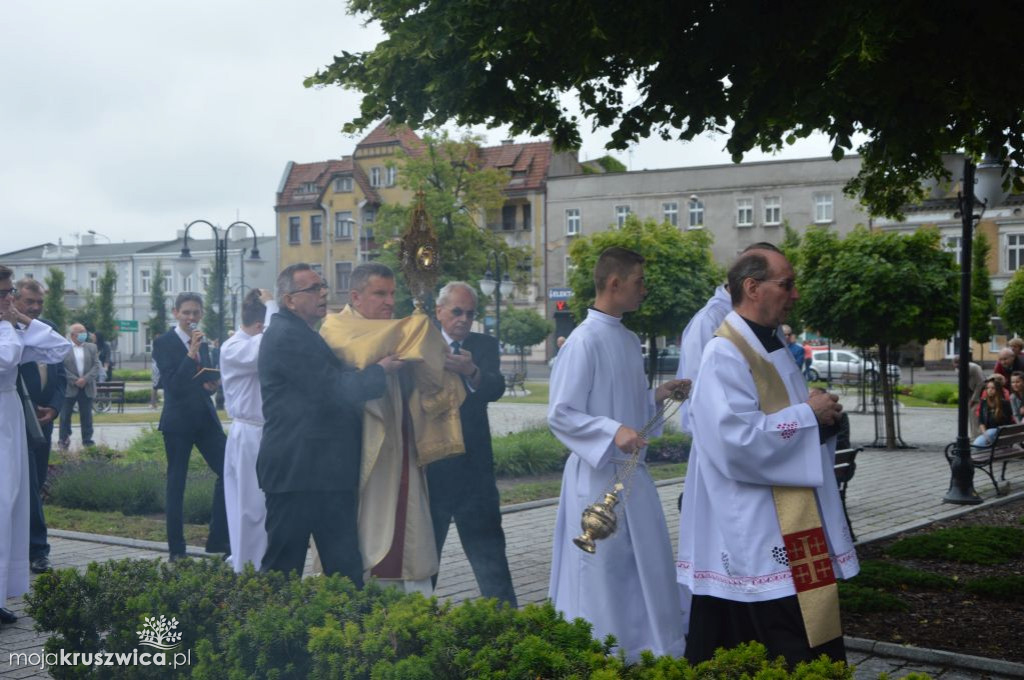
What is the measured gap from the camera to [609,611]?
16.6ft

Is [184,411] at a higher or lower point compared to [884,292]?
lower

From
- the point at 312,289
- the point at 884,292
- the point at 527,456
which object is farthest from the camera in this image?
the point at 884,292

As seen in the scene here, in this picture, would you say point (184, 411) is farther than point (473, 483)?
Yes

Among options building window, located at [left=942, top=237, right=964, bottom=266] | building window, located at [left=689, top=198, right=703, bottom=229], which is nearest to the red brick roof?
building window, located at [left=689, top=198, right=703, bottom=229]

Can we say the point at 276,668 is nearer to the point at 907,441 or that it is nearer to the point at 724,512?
the point at 724,512

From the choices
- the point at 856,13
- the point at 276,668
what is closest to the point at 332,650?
the point at 276,668

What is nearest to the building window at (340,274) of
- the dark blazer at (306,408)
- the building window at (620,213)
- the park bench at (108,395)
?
the park bench at (108,395)

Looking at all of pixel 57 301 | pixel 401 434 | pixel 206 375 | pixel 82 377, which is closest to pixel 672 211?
pixel 57 301

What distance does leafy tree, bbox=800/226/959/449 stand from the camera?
59.0ft

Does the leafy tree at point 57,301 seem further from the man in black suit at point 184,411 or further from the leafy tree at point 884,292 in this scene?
the man in black suit at point 184,411

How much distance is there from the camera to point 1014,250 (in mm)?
53625

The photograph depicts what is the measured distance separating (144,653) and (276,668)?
0.68m

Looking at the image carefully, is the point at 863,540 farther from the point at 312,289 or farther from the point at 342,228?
the point at 342,228

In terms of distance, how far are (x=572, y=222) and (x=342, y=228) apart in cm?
1648
